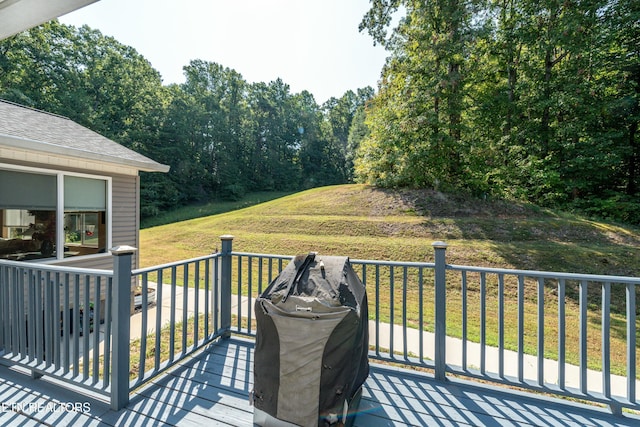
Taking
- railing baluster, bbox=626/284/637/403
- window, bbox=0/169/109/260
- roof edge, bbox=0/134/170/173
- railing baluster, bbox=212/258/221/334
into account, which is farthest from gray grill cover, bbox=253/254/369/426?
window, bbox=0/169/109/260

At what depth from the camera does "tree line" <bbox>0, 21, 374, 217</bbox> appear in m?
19.1

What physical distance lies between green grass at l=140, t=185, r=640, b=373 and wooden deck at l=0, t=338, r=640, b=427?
2.01 metres

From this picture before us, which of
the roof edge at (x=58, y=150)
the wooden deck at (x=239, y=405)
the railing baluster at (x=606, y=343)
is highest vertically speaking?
the roof edge at (x=58, y=150)

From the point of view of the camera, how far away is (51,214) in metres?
4.46

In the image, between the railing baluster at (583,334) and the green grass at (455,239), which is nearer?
the railing baluster at (583,334)

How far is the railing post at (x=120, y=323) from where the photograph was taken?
186 centimetres

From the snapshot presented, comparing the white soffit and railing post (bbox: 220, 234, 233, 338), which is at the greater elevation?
the white soffit

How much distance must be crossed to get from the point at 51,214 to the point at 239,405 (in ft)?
14.4

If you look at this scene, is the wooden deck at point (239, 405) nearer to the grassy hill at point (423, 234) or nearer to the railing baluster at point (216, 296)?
the railing baluster at point (216, 296)

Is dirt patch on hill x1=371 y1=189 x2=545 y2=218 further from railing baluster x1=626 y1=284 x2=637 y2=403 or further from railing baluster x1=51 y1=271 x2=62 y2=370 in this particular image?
railing baluster x1=51 y1=271 x2=62 y2=370

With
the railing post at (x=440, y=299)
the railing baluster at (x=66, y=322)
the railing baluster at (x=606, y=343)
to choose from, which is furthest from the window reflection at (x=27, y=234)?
the railing baluster at (x=606, y=343)

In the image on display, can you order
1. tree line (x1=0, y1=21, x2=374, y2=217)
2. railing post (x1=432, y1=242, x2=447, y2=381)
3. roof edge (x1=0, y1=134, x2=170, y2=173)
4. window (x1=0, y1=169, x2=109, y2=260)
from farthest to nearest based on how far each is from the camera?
tree line (x1=0, y1=21, x2=374, y2=217)
window (x1=0, y1=169, x2=109, y2=260)
roof edge (x1=0, y1=134, x2=170, y2=173)
railing post (x1=432, y1=242, x2=447, y2=381)

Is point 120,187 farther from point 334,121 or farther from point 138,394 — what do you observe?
point 334,121

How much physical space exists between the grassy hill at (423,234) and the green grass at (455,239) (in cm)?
2
